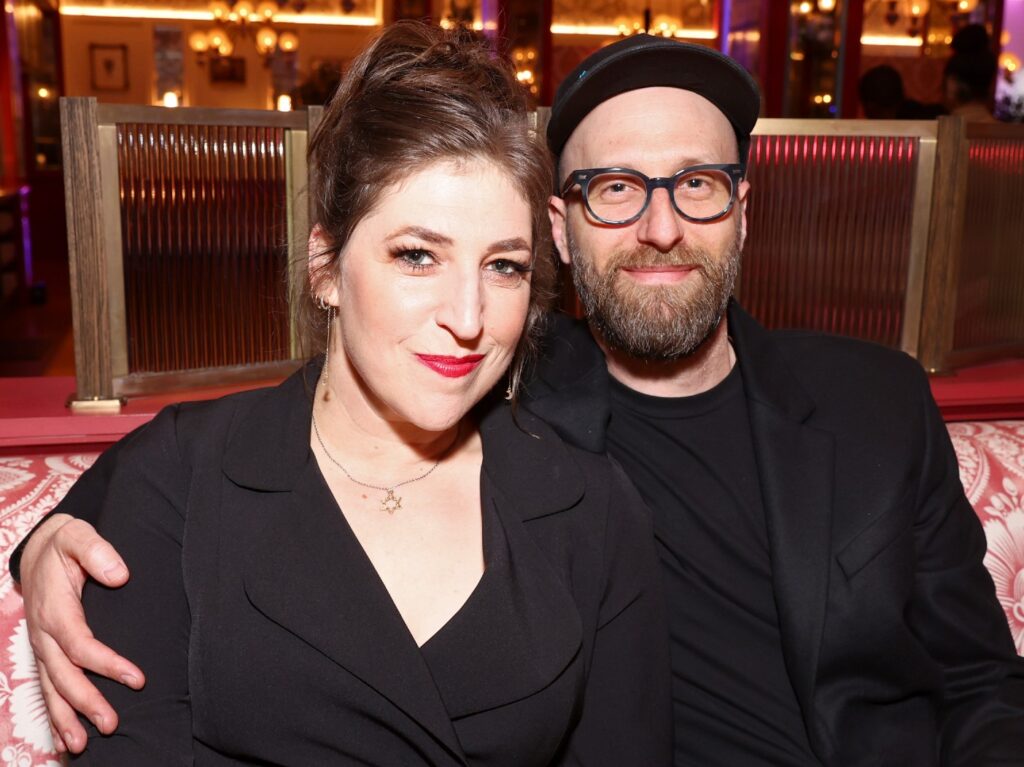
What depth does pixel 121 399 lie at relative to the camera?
189 centimetres

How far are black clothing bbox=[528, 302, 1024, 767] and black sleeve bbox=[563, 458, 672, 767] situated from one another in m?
0.15

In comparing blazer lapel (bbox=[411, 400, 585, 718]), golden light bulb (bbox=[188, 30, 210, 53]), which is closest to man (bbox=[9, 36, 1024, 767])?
blazer lapel (bbox=[411, 400, 585, 718])

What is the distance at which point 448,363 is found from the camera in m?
1.28

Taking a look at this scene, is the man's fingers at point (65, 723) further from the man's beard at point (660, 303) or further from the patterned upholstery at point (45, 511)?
the man's beard at point (660, 303)

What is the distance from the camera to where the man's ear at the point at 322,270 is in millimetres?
1386

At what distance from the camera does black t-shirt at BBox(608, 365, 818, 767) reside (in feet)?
5.06

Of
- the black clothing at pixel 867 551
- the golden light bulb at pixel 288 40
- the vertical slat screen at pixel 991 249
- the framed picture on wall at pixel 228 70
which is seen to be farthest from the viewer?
the framed picture on wall at pixel 228 70

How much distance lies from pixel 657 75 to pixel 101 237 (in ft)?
3.29

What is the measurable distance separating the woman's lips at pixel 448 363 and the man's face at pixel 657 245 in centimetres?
41

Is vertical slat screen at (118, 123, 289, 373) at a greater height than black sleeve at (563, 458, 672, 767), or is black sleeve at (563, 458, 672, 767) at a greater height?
vertical slat screen at (118, 123, 289, 373)

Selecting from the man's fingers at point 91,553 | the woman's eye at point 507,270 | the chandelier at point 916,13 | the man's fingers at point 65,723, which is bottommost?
the man's fingers at point 65,723

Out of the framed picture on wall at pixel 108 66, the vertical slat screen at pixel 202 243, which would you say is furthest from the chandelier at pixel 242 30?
the vertical slat screen at pixel 202 243

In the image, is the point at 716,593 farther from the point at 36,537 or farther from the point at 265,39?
the point at 265,39

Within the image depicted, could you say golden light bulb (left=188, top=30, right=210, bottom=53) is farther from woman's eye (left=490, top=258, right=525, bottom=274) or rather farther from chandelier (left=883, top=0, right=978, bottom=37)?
woman's eye (left=490, top=258, right=525, bottom=274)
